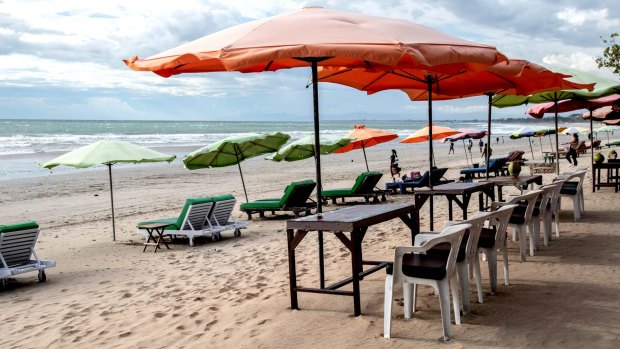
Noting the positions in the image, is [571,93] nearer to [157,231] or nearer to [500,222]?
[500,222]

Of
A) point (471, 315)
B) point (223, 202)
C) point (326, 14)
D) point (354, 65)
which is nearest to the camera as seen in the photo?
point (471, 315)

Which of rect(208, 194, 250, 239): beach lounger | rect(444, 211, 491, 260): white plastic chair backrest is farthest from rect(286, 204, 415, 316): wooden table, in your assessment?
rect(208, 194, 250, 239): beach lounger

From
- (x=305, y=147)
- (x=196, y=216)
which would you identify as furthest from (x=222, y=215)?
(x=305, y=147)

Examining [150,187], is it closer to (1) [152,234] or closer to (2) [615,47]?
(1) [152,234]

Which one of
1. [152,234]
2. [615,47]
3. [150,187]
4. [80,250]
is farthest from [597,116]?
[150,187]

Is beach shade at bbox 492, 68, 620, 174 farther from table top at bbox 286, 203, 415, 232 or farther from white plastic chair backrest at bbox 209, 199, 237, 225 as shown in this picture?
white plastic chair backrest at bbox 209, 199, 237, 225

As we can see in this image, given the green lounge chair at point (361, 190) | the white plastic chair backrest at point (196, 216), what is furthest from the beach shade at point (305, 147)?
the white plastic chair backrest at point (196, 216)

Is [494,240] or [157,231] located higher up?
[494,240]

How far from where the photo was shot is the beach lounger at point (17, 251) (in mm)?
7996

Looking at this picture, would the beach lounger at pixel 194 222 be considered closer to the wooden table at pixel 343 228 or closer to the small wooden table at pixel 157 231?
the small wooden table at pixel 157 231

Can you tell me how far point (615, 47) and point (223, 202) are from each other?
11353 millimetres

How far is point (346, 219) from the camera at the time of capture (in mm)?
5227

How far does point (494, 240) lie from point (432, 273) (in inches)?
55.9

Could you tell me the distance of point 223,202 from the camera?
11.4 metres
